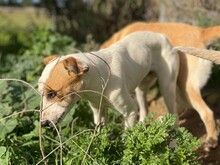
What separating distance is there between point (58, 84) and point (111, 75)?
0.61 m

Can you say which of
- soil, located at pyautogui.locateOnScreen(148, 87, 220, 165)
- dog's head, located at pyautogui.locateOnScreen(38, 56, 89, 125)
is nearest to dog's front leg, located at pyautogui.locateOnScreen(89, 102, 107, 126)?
dog's head, located at pyautogui.locateOnScreen(38, 56, 89, 125)

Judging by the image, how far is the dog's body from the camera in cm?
381

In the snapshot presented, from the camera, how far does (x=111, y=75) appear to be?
13.9 ft

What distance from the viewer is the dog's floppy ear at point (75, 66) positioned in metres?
3.78

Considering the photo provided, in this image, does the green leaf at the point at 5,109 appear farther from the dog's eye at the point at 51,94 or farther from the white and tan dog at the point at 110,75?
the dog's eye at the point at 51,94

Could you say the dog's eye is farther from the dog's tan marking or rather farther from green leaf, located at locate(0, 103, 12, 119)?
green leaf, located at locate(0, 103, 12, 119)

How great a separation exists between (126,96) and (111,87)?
20 centimetres

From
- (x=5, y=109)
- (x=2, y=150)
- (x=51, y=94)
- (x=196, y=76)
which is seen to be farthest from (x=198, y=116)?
(x=2, y=150)

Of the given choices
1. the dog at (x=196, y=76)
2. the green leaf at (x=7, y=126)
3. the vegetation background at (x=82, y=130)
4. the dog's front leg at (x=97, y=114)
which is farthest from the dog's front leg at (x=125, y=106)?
the dog at (x=196, y=76)

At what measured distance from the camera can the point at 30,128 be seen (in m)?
4.58

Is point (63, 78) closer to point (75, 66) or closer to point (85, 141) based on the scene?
point (75, 66)

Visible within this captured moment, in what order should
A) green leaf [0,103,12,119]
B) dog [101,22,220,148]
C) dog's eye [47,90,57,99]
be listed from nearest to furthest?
dog's eye [47,90,57,99]
green leaf [0,103,12,119]
dog [101,22,220,148]

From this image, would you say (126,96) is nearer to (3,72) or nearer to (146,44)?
(146,44)

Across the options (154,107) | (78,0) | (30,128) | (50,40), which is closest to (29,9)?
(78,0)
